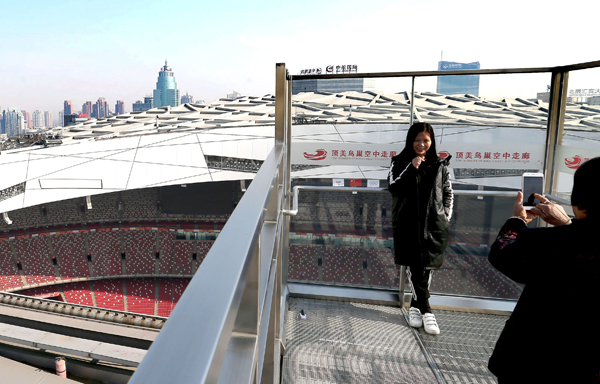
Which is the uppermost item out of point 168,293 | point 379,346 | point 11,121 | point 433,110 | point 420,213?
point 11,121

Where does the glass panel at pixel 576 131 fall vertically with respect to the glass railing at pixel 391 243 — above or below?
above

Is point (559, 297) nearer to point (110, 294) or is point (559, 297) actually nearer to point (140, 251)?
point (110, 294)

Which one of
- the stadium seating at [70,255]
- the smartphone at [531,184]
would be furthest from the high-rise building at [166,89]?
the smartphone at [531,184]

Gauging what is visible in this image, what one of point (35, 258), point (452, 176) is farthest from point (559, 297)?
point (35, 258)

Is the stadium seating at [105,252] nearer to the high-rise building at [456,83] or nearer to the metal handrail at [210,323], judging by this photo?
the high-rise building at [456,83]

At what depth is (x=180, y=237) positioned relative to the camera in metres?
14.2

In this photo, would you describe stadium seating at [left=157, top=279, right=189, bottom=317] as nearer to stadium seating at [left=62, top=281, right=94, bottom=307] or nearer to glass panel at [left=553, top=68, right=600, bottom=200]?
stadium seating at [left=62, top=281, right=94, bottom=307]

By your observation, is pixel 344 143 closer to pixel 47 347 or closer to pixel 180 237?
pixel 47 347

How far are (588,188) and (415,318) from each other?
1258 millimetres

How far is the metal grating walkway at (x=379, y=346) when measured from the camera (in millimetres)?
1401

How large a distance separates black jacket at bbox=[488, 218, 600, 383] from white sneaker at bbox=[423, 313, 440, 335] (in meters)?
0.91

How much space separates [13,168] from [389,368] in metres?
10.2

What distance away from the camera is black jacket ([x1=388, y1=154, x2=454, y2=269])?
1658 mm

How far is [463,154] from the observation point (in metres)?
2.14
